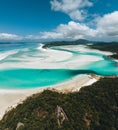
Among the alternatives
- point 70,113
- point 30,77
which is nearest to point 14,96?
point 30,77

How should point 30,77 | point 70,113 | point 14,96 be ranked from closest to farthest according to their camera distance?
point 70,113 → point 14,96 → point 30,77

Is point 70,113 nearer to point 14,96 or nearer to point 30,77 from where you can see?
point 14,96

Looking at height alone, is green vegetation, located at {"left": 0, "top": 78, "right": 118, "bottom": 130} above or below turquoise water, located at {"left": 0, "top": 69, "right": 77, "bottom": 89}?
above

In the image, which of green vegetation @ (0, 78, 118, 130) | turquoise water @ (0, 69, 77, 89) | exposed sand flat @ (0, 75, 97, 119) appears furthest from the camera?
turquoise water @ (0, 69, 77, 89)

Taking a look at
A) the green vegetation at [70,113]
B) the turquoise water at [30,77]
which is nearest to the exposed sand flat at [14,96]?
the turquoise water at [30,77]

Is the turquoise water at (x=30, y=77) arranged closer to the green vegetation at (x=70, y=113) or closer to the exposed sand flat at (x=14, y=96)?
the exposed sand flat at (x=14, y=96)

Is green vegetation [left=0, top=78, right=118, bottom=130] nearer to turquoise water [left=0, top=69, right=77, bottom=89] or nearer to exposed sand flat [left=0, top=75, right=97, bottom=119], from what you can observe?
exposed sand flat [left=0, top=75, right=97, bottom=119]

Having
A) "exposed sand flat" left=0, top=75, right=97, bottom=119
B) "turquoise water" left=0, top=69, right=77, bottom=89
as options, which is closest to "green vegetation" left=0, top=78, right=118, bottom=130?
"exposed sand flat" left=0, top=75, right=97, bottom=119

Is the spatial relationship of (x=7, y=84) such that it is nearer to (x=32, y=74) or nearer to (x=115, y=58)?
(x=32, y=74)

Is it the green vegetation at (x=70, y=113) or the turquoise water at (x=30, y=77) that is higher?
the green vegetation at (x=70, y=113)
